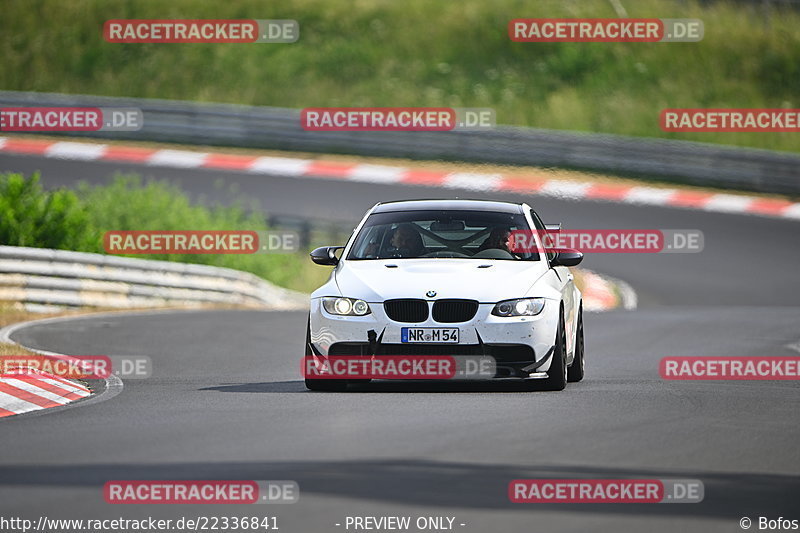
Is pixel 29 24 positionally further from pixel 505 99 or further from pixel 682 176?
pixel 682 176

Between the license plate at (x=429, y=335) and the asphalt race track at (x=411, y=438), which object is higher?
the license plate at (x=429, y=335)

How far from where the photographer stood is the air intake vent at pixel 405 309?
11.6 meters

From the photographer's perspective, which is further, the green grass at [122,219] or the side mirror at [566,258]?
the green grass at [122,219]

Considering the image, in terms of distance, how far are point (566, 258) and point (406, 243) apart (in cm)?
127

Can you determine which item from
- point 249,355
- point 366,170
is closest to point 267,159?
point 366,170

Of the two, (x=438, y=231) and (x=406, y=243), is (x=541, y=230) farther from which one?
(x=406, y=243)

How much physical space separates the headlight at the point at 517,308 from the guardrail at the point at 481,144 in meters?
21.6

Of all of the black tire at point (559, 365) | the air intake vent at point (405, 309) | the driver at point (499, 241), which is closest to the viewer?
the air intake vent at point (405, 309)

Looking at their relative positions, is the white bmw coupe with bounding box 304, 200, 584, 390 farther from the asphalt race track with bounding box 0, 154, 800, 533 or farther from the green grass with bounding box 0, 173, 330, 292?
the green grass with bounding box 0, 173, 330, 292

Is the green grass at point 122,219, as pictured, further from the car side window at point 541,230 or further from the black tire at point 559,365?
the black tire at point 559,365

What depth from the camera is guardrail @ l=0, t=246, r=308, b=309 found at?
21.5 metres

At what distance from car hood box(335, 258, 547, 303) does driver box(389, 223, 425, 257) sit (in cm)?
27

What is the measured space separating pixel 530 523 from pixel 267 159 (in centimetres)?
2901

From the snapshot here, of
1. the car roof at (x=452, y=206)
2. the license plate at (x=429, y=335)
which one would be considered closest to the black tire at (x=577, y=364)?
the car roof at (x=452, y=206)
